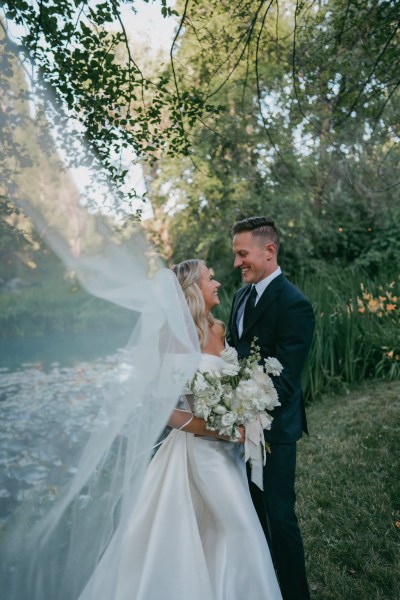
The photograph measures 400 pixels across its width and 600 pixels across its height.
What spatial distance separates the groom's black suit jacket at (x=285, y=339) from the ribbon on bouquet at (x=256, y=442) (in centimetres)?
19

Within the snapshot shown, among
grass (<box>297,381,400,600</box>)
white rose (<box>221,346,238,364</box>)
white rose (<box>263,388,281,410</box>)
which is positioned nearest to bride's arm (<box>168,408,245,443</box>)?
white rose (<box>263,388,281,410</box>)

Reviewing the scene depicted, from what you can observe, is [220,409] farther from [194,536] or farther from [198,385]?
[194,536]

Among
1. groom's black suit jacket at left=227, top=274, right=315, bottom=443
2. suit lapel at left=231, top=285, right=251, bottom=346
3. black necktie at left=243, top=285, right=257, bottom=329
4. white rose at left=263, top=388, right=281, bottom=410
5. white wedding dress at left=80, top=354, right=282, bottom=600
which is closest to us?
white wedding dress at left=80, top=354, right=282, bottom=600

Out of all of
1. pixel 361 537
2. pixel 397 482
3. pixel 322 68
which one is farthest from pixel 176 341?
pixel 322 68

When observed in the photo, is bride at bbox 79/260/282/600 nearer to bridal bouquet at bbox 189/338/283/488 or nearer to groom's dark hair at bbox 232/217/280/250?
bridal bouquet at bbox 189/338/283/488

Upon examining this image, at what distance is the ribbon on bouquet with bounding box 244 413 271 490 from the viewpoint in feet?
8.00

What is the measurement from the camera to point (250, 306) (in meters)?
3.01

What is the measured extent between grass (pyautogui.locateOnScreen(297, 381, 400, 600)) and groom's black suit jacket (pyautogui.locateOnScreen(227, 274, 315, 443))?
1.07 meters

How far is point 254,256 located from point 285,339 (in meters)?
0.58

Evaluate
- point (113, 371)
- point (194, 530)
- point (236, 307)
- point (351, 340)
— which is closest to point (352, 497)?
point (236, 307)

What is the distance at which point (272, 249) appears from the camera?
3.00m

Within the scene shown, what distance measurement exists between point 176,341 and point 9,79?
1670 millimetres

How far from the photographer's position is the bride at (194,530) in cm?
228

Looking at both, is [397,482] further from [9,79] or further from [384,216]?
[384,216]
